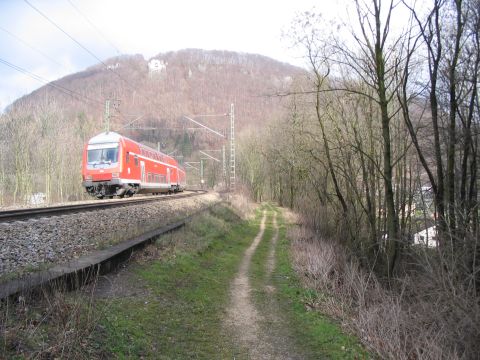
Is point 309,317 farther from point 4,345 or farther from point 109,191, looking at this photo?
point 109,191

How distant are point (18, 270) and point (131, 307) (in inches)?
68.8

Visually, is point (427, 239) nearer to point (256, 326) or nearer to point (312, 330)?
point (312, 330)

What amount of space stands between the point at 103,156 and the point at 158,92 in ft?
112

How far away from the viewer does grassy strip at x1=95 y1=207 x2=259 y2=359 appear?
5.04m

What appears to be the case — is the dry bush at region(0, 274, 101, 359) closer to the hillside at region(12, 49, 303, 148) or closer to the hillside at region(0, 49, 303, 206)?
the hillside at region(12, 49, 303, 148)

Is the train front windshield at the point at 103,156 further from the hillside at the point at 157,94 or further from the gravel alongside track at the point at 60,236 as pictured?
the gravel alongside track at the point at 60,236

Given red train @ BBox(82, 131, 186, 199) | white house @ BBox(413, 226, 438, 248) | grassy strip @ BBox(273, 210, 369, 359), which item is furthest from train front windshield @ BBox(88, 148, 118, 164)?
white house @ BBox(413, 226, 438, 248)

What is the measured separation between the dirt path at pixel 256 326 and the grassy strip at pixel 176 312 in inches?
7.4

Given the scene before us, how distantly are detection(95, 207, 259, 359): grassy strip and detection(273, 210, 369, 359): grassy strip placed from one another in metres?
1.15

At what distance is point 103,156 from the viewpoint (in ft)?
73.2

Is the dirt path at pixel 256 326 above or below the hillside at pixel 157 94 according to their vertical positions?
below

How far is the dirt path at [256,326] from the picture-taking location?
18.4 ft

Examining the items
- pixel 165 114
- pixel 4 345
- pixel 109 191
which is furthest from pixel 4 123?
pixel 4 345

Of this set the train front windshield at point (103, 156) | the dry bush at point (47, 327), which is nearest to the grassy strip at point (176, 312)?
the dry bush at point (47, 327)
